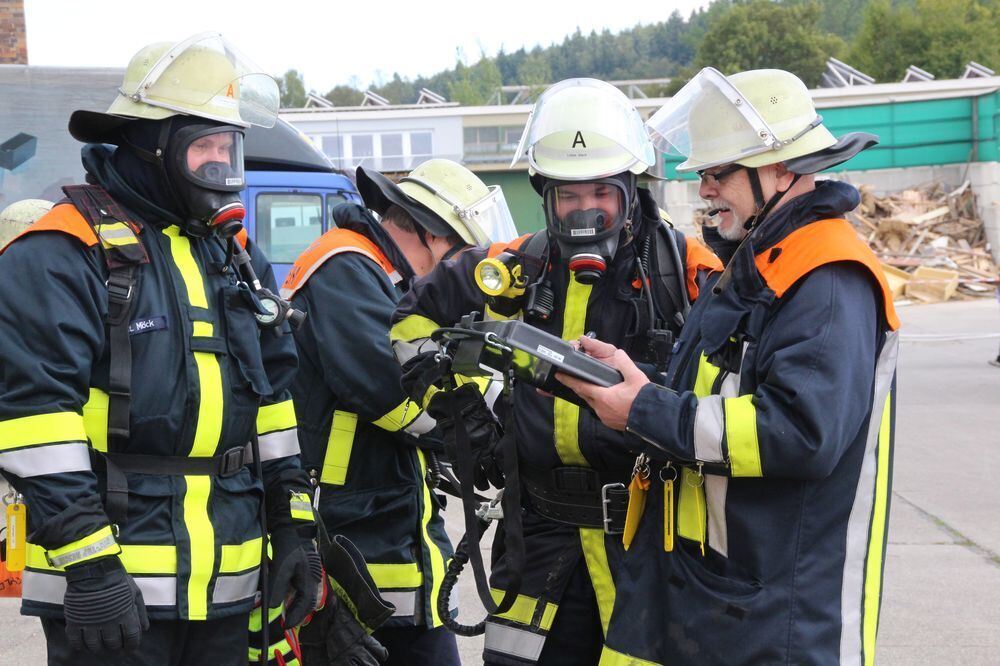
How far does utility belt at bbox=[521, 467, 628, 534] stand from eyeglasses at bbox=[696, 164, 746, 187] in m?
0.82

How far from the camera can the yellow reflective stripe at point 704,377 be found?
2.51 meters

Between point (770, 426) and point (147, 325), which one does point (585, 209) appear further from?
point (147, 325)

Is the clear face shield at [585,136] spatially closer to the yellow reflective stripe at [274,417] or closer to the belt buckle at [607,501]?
the belt buckle at [607,501]

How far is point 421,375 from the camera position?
9.73 ft

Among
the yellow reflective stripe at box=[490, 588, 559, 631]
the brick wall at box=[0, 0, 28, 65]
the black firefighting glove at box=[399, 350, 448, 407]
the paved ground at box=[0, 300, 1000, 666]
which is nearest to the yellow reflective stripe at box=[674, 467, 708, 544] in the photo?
the yellow reflective stripe at box=[490, 588, 559, 631]

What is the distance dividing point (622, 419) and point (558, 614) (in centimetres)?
81

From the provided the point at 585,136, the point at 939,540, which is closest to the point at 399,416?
the point at 585,136

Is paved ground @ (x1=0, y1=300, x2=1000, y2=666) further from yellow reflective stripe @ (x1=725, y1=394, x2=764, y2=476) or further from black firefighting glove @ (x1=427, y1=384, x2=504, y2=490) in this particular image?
yellow reflective stripe @ (x1=725, y1=394, x2=764, y2=476)

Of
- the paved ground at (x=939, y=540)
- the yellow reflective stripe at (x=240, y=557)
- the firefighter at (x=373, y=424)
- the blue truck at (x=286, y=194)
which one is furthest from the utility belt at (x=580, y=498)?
the blue truck at (x=286, y=194)

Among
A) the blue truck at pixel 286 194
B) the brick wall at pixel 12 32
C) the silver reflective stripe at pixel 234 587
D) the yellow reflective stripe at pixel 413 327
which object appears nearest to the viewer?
the silver reflective stripe at pixel 234 587

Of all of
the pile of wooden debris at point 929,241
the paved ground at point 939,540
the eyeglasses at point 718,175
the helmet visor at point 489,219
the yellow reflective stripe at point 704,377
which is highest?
the eyeglasses at point 718,175

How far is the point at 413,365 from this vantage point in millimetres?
3035

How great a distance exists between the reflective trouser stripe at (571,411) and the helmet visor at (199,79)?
1042 millimetres

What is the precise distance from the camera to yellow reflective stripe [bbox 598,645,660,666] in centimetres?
259
